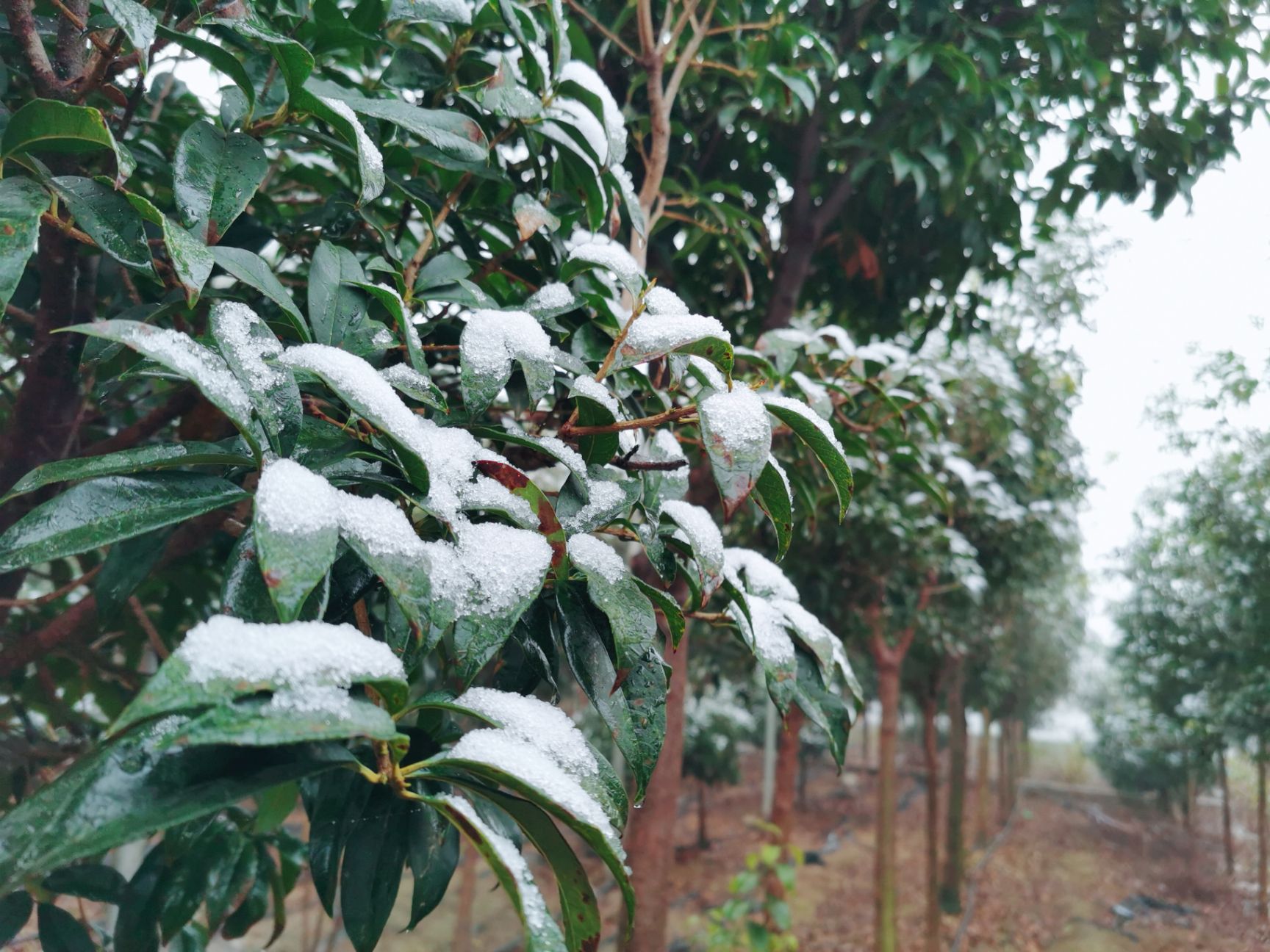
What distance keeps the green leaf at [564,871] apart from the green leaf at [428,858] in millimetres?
100

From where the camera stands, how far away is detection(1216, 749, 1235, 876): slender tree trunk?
128 centimetres

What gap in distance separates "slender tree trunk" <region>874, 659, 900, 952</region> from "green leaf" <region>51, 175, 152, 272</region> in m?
2.53

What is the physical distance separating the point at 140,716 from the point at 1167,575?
6.04 feet

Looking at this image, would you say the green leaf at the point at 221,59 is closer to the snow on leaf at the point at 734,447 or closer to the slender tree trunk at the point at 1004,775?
the snow on leaf at the point at 734,447

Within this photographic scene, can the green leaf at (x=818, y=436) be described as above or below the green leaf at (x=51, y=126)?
below

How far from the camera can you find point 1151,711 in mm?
1888

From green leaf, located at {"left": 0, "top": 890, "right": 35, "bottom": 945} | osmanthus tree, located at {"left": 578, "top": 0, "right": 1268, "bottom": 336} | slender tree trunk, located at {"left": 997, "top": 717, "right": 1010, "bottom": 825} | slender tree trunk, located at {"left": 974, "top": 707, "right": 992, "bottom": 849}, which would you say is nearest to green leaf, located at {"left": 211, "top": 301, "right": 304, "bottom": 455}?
green leaf, located at {"left": 0, "top": 890, "right": 35, "bottom": 945}

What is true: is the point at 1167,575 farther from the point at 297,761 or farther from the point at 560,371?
the point at 297,761

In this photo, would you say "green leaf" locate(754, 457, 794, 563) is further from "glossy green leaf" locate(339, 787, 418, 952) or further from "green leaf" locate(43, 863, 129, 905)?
"green leaf" locate(43, 863, 129, 905)

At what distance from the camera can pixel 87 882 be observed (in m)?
0.61

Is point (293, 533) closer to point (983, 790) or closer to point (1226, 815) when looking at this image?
point (1226, 815)

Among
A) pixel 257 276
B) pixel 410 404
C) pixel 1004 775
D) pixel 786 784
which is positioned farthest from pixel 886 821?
pixel 1004 775

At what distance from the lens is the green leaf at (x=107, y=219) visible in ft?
1.26

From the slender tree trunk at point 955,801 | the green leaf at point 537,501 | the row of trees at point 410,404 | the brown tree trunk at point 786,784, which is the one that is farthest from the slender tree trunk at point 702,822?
the green leaf at point 537,501
